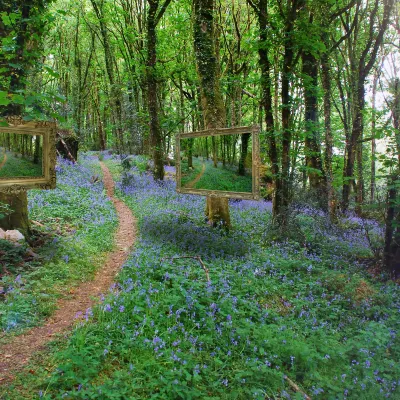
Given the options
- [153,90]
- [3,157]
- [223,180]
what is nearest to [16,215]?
[3,157]

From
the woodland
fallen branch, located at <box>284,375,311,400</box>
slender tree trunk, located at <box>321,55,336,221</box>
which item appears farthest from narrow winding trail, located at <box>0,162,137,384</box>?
slender tree trunk, located at <box>321,55,336,221</box>

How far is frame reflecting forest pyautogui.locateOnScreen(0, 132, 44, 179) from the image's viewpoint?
20.2 feet

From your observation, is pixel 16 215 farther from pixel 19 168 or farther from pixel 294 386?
pixel 294 386

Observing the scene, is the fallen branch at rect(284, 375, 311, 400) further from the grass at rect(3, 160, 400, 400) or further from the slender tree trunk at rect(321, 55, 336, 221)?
the slender tree trunk at rect(321, 55, 336, 221)

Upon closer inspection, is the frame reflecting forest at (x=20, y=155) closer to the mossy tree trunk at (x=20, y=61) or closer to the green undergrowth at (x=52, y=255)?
the mossy tree trunk at (x=20, y=61)

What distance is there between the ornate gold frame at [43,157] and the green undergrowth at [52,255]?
1.29 meters

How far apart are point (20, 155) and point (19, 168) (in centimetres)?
28

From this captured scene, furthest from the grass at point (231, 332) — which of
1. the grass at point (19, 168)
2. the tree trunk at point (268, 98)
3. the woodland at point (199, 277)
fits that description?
the grass at point (19, 168)

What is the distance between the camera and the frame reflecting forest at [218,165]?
27.2 ft

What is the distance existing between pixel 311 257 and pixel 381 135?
142 inches

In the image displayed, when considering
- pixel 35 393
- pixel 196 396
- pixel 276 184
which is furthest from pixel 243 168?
pixel 35 393

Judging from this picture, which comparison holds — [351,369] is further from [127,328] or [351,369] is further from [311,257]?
[311,257]

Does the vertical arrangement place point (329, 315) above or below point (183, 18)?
below

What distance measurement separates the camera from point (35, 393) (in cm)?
333
